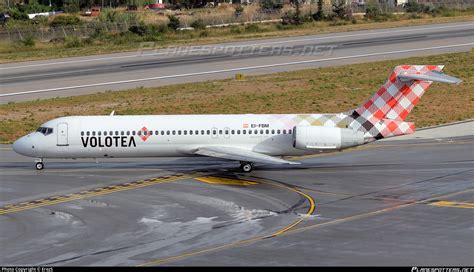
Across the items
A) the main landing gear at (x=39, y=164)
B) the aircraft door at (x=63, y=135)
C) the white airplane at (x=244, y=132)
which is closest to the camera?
the white airplane at (x=244, y=132)

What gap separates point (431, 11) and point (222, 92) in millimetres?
66525

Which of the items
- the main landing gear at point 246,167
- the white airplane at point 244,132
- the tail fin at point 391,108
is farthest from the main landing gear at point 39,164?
the tail fin at point 391,108

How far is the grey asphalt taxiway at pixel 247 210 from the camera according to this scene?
30188 millimetres

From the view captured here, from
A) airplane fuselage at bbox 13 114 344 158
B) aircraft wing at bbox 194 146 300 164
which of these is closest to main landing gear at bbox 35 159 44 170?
airplane fuselage at bbox 13 114 344 158

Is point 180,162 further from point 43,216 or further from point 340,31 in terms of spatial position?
point 340,31

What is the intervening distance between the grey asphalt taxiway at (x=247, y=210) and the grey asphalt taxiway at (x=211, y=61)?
2625 centimetres

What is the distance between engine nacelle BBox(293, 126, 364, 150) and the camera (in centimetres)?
4419

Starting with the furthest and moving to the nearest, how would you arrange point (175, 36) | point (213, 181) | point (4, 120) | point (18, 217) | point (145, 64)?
point (175, 36) < point (145, 64) < point (4, 120) < point (213, 181) < point (18, 217)

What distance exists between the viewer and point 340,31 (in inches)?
4281

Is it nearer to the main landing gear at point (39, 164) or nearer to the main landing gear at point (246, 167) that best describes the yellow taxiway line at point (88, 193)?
the main landing gear at point (246, 167)

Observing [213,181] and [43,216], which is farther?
[213,181]

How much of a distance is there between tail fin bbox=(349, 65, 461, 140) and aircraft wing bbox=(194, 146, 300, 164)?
488 cm

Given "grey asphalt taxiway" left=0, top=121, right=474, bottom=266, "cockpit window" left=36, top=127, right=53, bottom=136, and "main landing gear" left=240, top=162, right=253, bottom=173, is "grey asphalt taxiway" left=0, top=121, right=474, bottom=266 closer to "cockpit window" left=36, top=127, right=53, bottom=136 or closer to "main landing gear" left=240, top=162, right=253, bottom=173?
"main landing gear" left=240, top=162, right=253, bottom=173

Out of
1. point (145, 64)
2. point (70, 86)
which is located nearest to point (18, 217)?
point (70, 86)
